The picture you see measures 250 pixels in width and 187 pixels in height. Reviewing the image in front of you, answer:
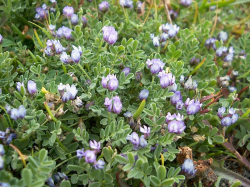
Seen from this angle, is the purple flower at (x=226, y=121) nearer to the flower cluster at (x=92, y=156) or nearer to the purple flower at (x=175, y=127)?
the purple flower at (x=175, y=127)

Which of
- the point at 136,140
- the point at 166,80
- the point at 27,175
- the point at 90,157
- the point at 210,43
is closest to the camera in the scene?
the point at 27,175

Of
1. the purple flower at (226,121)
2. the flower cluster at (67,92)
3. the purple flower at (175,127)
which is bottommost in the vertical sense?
the purple flower at (226,121)

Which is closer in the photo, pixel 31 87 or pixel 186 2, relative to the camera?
pixel 31 87

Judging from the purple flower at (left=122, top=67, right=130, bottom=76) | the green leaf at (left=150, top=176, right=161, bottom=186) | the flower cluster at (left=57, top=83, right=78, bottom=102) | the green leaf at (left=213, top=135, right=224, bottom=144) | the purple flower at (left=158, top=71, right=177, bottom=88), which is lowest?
the green leaf at (left=213, top=135, right=224, bottom=144)

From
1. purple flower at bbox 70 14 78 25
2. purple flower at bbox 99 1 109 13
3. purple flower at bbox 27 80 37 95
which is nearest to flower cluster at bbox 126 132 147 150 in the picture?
purple flower at bbox 27 80 37 95

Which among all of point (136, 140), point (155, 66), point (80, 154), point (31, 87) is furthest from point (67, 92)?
point (155, 66)

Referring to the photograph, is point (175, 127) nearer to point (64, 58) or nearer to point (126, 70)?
point (126, 70)

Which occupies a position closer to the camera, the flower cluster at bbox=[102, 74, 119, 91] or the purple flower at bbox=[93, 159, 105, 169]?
the purple flower at bbox=[93, 159, 105, 169]

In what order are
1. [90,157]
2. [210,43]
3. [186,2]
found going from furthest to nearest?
[186,2] < [210,43] < [90,157]

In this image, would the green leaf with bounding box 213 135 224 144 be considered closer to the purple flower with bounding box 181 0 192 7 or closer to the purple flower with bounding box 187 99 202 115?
the purple flower with bounding box 187 99 202 115

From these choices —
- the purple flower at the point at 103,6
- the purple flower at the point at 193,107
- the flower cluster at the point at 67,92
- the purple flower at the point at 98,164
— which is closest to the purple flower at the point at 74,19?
the purple flower at the point at 103,6
